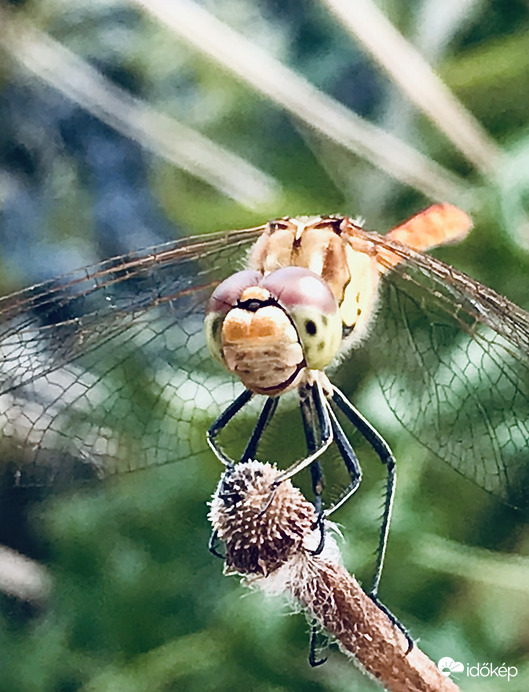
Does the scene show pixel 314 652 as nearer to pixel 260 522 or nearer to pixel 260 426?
pixel 260 426

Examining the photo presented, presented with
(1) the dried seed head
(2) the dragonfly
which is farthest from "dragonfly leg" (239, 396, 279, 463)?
(1) the dried seed head

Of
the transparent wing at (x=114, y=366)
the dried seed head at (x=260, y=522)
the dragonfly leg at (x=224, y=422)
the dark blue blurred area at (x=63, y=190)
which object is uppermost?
the dark blue blurred area at (x=63, y=190)

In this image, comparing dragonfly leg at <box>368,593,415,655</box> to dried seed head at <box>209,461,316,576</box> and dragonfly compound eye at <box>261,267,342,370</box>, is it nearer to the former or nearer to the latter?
dried seed head at <box>209,461,316,576</box>

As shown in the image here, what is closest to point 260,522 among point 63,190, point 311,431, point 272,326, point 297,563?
point 297,563

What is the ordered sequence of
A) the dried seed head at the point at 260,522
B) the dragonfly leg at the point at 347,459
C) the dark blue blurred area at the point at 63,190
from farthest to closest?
1. the dark blue blurred area at the point at 63,190
2. the dragonfly leg at the point at 347,459
3. the dried seed head at the point at 260,522

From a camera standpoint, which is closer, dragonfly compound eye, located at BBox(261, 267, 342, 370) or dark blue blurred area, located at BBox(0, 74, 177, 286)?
dragonfly compound eye, located at BBox(261, 267, 342, 370)

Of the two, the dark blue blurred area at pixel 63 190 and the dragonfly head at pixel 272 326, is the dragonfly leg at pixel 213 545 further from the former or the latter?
the dark blue blurred area at pixel 63 190

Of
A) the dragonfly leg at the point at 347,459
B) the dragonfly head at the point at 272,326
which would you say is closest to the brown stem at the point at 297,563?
the dragonfly head at the point at 272,326

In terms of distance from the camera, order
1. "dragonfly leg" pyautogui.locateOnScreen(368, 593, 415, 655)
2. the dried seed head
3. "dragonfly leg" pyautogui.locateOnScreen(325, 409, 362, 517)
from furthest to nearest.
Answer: "dragonfly leg" pyautogui.locateOnScreen(325, 409, 362, 517), "dragonfly leg" pyautogui.locateOnScreen(368, 593, 415, 655), the dried seed head
